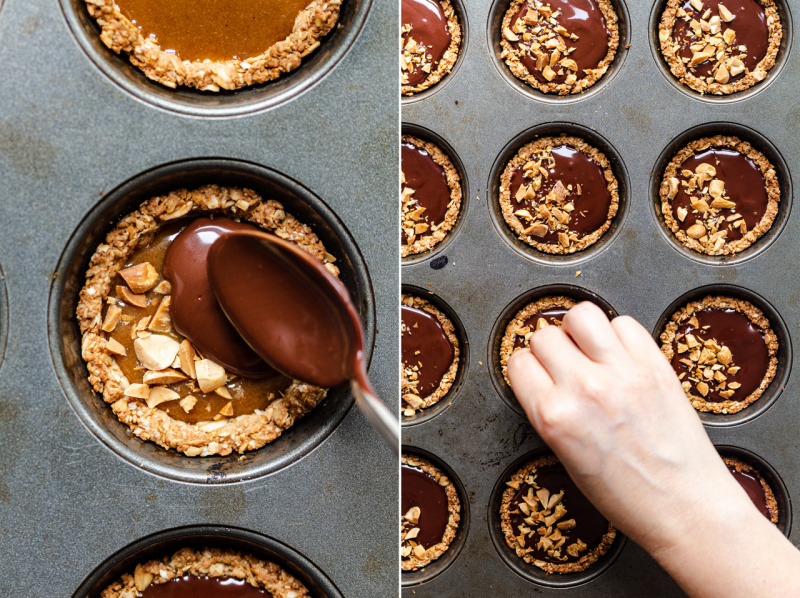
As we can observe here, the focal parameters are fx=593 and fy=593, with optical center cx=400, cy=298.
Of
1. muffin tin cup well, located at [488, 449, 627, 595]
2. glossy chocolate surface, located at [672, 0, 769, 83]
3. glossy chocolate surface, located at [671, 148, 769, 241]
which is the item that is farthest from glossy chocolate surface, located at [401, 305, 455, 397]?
glossy chocolate surface, located at [672, 0, 769, 83]

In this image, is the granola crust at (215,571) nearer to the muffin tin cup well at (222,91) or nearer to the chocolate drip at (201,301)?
the chocolate drip at (201,301)

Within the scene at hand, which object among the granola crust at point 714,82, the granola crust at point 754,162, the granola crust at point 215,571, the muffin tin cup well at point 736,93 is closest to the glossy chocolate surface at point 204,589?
the granola crust at point 215,571

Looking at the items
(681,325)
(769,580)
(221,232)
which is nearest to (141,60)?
(221,232)

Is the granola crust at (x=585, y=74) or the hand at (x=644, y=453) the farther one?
the granola crust at (x=585, y=74)

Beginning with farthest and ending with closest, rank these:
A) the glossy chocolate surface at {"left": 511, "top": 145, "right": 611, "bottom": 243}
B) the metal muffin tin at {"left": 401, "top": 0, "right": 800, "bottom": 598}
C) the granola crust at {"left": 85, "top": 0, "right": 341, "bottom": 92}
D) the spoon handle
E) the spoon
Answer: the glossy chocolate surface at {"left": 511, "top": 145, "right": 611, "bottom": 243} → the metal muffin tin at {"left": 401, "top": 0, "right": 800, "bottom": 598} → the granola crust at {"left": 85, "top": 0, "right": 341, "bottom": 92} → the spoon → the spoon handle

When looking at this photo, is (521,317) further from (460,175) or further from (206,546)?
(206,546)

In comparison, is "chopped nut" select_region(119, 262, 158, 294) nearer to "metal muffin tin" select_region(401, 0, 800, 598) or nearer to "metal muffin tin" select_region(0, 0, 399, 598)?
"metal muffin tin" select_region(0, 0, 399, 598)
